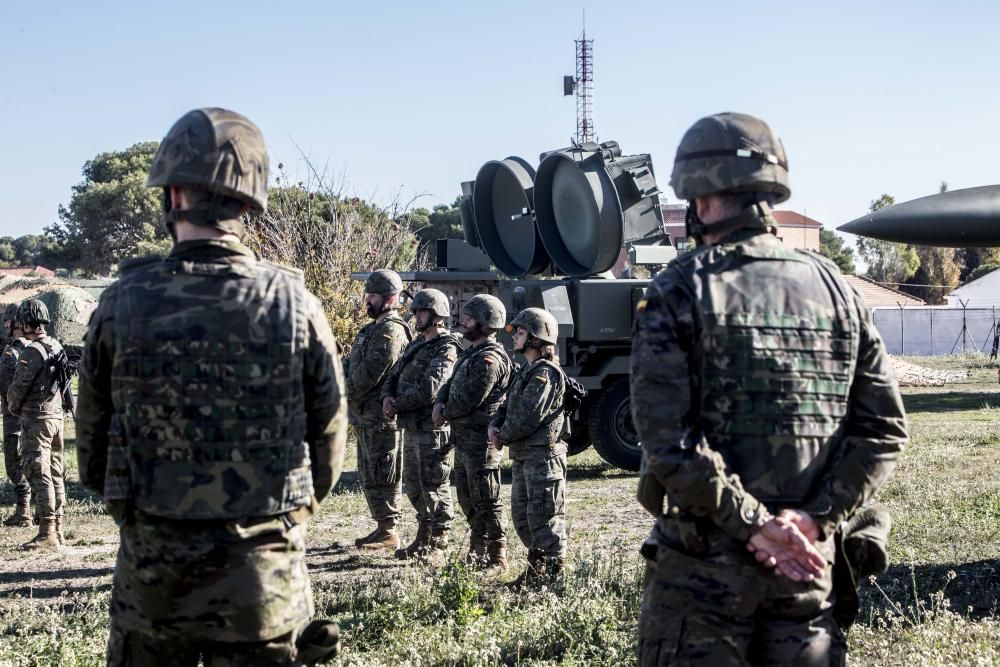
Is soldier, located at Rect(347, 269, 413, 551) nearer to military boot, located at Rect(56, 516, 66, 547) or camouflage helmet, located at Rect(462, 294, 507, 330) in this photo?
camouflage helmet, located at Rect(462, 294, 507, 330)

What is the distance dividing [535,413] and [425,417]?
55.2 inches

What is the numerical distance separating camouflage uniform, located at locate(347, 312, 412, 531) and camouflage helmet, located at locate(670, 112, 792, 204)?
4780 millimetres

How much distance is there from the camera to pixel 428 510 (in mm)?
7180

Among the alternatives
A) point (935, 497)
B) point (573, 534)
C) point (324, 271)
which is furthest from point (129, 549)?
point (324, 271)

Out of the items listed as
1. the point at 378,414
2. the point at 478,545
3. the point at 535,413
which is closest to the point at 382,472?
the point at 378,414

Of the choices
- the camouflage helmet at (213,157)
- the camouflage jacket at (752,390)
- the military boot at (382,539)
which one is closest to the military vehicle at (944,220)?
the military boot at (382,539)

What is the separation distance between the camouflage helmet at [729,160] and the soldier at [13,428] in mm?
6423

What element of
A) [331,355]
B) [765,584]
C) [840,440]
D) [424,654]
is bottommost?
[424,654]

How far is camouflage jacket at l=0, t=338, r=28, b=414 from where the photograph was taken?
8.15 m

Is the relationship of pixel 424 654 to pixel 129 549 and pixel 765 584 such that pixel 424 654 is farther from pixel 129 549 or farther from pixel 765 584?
pixel 765 584

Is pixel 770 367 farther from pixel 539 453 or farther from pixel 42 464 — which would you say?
pixel 42 464

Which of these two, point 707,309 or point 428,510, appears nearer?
point 707,309

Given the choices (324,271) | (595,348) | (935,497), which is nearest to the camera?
(935,497)

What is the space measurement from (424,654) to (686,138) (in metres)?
2.73
